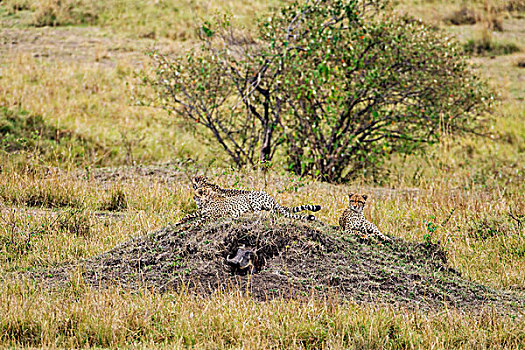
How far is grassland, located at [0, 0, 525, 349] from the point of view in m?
5.12

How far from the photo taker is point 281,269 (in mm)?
6195

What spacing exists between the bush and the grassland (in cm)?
83

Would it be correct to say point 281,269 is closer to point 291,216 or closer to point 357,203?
point 291,216

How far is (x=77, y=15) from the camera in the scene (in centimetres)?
2695

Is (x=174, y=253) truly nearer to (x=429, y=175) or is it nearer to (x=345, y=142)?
(x=345, y=142)

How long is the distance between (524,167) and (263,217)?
10165 millimetres

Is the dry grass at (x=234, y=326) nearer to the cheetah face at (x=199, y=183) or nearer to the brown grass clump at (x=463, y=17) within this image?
the cheetah face at (x=199, y=183)

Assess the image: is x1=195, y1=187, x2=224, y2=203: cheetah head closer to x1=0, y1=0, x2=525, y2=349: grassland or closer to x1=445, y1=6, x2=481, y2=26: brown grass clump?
x1=0, y1=0, x2=525, y2=349: grassland

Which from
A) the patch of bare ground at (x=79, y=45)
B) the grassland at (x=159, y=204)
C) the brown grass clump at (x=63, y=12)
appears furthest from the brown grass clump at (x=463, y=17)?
the brown grass clump at (x=63, y=12)

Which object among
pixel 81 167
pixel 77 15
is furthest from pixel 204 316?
pixel 77 15

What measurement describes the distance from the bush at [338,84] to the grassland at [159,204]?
0.83 meters

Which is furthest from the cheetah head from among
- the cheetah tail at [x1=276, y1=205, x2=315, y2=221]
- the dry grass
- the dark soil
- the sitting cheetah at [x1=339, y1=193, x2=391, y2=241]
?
the dry grass

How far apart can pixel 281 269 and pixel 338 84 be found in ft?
23.5

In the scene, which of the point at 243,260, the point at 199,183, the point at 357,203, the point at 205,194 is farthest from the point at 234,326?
the point at 357,203
